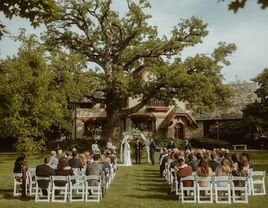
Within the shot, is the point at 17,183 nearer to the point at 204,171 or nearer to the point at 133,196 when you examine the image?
the point at 133,196

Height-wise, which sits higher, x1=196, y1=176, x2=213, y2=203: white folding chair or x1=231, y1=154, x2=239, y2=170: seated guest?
x1=231, y1=154, x2=239, y2=170: seated guest

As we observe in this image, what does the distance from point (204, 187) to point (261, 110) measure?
3311 centimetres

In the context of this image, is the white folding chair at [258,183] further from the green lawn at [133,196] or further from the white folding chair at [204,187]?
the white folding chair at [204,187]

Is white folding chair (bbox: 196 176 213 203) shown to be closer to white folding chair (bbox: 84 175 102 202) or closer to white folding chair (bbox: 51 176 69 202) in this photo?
white folding chair (bbox: 84 175 102 202)

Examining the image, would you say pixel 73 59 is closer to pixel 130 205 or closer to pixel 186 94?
pixel 186 94

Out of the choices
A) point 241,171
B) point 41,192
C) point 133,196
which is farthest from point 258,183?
point 41,192

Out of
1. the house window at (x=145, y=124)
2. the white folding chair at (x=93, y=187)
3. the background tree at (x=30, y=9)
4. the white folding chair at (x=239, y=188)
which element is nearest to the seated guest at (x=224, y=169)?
the white folding chair at (x=239, y=188)

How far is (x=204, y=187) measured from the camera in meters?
15.1

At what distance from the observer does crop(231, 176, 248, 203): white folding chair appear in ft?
48.8

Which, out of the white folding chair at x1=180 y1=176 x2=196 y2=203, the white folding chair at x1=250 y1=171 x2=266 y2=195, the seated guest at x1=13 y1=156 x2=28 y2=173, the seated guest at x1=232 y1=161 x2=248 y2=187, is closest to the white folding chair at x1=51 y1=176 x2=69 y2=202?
the seated guest at x1=13 y1=156 x2=28 y2=173

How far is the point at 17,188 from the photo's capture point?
60.4 ft

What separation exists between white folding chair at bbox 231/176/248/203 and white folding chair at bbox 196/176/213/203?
2.47 feet

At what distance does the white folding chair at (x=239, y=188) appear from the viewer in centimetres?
1486

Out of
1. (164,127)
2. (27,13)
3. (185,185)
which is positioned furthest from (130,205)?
(164,127)
